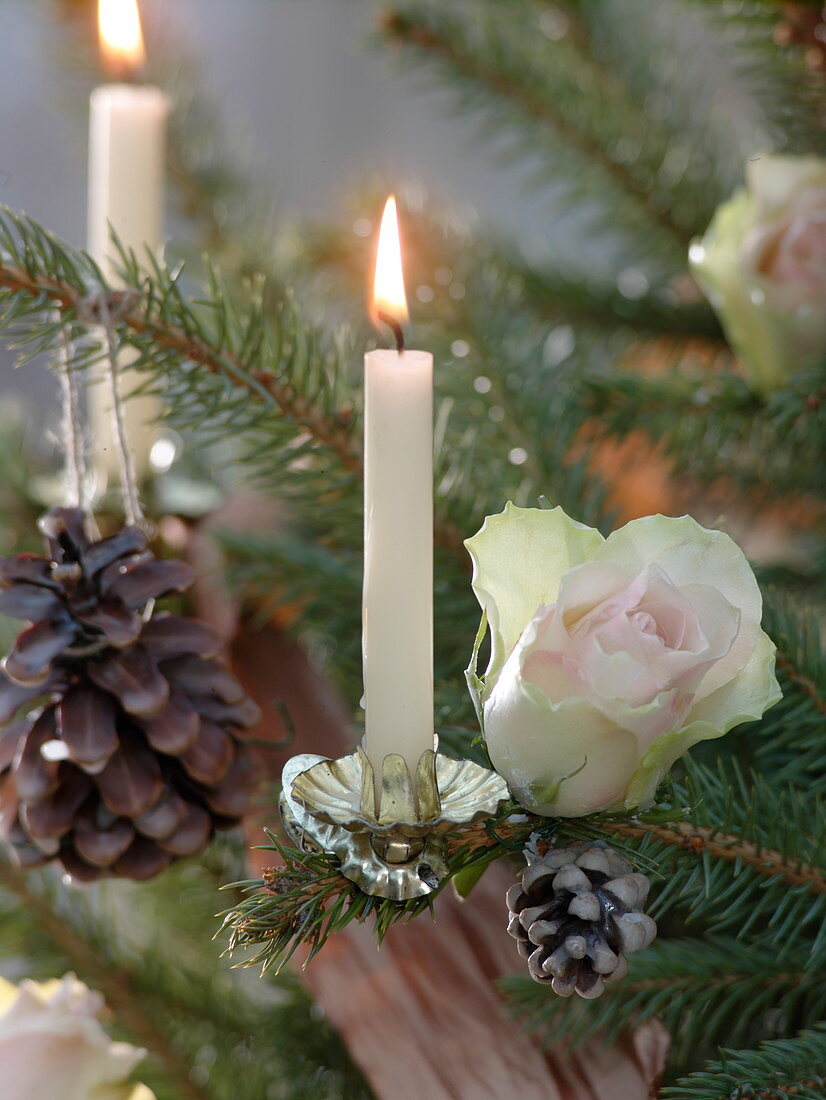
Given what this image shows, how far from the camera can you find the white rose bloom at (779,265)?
0.39 m

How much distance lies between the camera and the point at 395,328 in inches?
9.2

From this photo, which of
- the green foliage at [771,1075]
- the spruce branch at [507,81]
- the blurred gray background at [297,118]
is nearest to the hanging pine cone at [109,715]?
the green foliage at [771,1075]

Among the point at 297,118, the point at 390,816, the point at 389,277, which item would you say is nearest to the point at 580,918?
the point at 390,816

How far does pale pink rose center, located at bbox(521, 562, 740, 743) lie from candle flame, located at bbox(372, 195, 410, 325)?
0.07 meters

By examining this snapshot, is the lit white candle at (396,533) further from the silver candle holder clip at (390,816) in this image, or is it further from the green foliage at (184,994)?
the green foliage at (184,994)

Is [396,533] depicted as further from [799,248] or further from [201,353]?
[799,248]

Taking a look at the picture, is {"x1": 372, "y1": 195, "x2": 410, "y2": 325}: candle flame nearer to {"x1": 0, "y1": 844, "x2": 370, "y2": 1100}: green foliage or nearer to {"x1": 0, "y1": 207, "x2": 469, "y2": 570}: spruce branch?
{"x1": 0, "y1": 207, "x2": 469, "y2": 570}: spruce branch

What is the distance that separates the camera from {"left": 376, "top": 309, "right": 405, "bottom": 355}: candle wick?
23 centimetres

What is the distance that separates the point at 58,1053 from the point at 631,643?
0.73 ft

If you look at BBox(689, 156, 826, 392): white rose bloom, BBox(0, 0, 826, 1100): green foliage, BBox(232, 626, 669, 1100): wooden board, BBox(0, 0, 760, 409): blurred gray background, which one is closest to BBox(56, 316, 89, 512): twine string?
BBox(0, 0, 826, 1100): green foliage

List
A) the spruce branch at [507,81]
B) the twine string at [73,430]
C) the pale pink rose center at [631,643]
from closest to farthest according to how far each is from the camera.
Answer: the pale pink rose center at [631,643], the twine string at [73,430], the spruce branch at [507,81]

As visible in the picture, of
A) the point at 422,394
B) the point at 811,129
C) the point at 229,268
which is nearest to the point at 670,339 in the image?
the point at 811,129

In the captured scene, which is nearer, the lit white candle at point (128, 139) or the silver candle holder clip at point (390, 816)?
the silver candle holder clip at point (390, 816)

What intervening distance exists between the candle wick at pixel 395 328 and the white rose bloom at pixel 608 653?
0.04m
